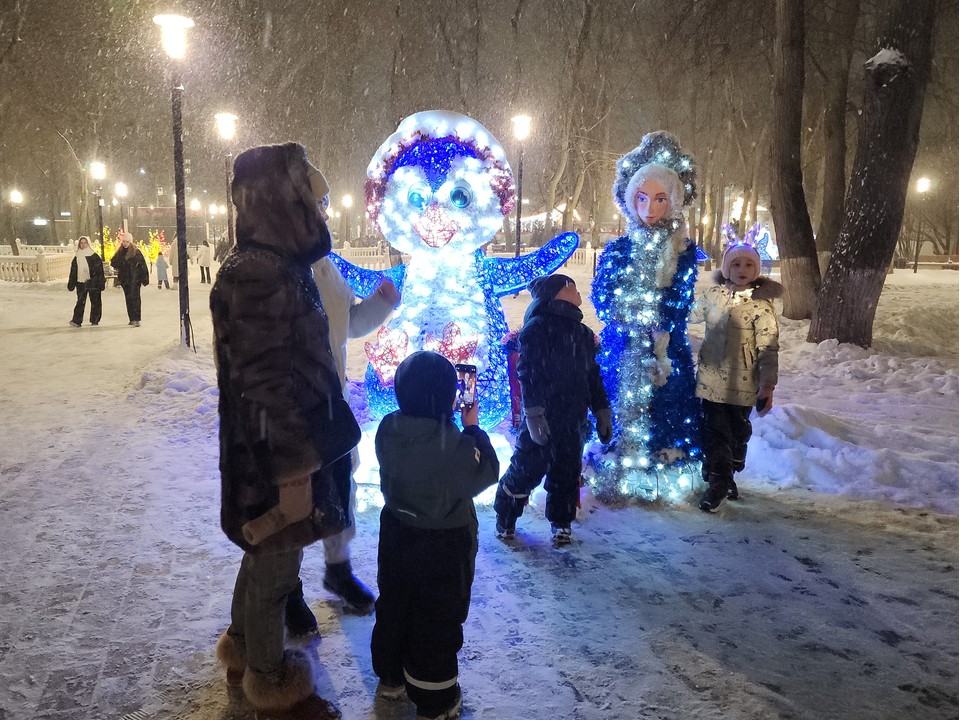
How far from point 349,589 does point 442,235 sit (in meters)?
2.48

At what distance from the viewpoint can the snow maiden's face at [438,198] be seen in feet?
15.9

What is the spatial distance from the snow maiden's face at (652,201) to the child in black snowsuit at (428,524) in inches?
98.9

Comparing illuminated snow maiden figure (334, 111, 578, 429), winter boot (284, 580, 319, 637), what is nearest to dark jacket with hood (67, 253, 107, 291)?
illuminated snow maiden figure (334, 111, 578, 429)

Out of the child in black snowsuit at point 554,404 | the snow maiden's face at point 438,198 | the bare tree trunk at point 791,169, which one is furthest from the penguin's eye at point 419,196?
the bare tree trunk at point 791,169

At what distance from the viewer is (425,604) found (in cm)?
267

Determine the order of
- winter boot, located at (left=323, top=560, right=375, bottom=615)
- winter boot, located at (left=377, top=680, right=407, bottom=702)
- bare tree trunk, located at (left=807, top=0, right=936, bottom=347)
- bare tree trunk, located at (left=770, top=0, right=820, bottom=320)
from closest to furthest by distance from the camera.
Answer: winter boot, located at (left=377, top=680, right=407, bottom=702), winter boot, located at (left=323, top=560, right=375, bottom=615), bare tree trunk, located at (left=807, top=0, right=936, bottom=347), bare tree trunk, located at (left=770, top=0, right=820, bottom=320)

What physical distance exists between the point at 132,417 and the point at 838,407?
739 cm

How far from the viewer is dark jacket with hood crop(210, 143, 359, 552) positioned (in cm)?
233

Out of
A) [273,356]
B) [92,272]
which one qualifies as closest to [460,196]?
[273,356]

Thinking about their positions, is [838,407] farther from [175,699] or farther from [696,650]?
[175,699]

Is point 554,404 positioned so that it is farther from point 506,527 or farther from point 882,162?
point 882,162

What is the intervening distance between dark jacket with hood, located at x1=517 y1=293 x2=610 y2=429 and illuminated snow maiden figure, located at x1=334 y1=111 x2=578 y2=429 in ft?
2.79

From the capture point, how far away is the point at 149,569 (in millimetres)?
3836

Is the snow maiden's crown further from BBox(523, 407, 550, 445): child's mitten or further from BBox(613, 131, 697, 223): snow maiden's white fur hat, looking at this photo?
BBox(523, 407, 550, 445): child's mitten
